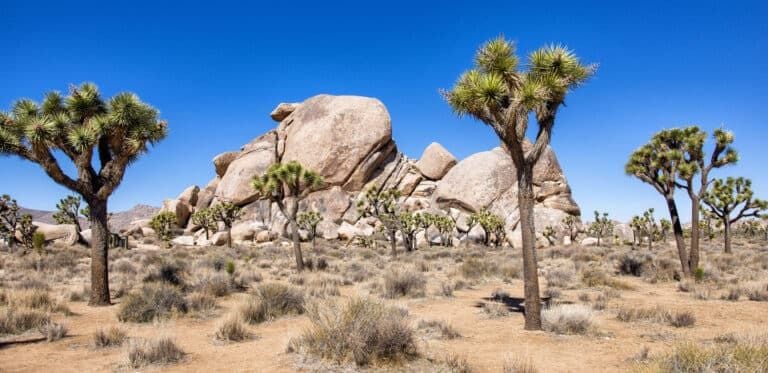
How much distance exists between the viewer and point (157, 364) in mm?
7066

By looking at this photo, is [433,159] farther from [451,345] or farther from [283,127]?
[451,345]

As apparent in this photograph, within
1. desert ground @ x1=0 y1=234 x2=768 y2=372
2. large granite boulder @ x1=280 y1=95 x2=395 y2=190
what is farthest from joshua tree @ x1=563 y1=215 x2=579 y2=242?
desert ground @ x1=0 y1=234 x2=768 y2=372

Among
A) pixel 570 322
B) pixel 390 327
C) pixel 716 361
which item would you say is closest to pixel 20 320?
pixel 390 327

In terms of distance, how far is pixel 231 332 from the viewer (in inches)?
345

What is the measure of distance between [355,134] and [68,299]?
50.6 meters

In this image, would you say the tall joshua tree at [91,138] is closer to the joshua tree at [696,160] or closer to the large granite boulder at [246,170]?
the joshua tree at [696,160]

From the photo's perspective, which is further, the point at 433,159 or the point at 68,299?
the point at 433,159

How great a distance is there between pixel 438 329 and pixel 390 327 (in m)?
2.52

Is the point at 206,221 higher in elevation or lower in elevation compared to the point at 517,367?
higher

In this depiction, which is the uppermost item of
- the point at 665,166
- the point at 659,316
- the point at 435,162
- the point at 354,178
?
the point at 435,162

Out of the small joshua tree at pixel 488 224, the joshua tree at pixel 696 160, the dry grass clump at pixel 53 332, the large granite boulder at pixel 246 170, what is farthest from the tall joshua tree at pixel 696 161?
the large granite boulder at pixel 246 170

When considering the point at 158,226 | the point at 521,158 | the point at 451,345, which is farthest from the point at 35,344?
the point at 158,226

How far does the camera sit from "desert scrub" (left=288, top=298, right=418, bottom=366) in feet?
22.0

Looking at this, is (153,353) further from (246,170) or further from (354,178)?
(246,170)
